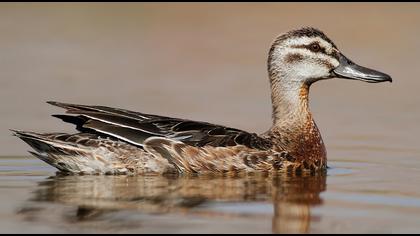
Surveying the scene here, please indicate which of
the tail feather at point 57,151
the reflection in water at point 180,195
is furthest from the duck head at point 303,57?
the tail feather at point 57,151

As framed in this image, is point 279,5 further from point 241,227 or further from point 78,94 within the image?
point 241,227

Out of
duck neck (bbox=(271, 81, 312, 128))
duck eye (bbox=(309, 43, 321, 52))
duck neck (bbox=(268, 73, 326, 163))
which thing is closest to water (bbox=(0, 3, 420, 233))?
duck neck (bbox=(268, 73, 326, 163))

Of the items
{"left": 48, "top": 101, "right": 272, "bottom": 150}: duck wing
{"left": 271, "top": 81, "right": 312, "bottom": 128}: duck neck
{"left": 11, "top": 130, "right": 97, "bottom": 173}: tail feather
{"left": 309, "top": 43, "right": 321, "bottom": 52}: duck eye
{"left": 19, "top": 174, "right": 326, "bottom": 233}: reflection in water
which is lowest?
{"left": 19, "top": 174, "right": 326, "bottom": 233}: reflection in water

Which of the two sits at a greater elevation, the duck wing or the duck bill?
the duck bill

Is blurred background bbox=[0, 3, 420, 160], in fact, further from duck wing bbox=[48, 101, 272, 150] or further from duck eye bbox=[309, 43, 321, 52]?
duck wing bbox=[48, 101, 272, 150]

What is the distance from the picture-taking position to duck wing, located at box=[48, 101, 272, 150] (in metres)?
11.7

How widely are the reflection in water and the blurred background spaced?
2091 mm

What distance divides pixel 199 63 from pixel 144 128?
8.96 m

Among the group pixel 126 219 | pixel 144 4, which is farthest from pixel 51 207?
pixel 144 4

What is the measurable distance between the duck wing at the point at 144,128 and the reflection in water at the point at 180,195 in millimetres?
413

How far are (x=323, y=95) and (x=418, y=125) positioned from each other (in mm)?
2748

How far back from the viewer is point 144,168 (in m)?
11.8

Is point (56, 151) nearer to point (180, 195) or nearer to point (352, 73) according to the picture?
point (180, 195)

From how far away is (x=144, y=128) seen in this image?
464 inches
